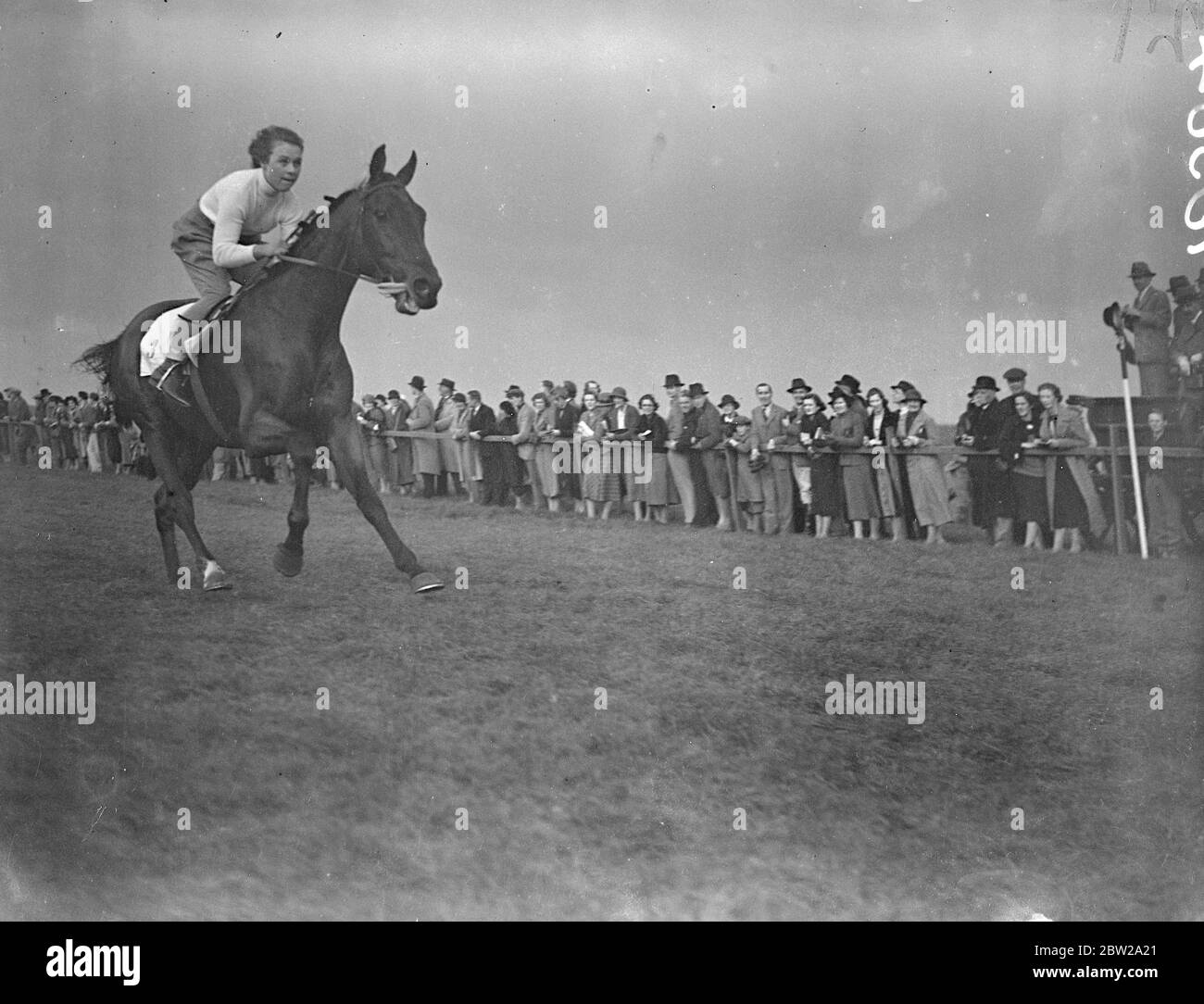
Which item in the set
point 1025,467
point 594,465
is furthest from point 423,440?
point 1025,467

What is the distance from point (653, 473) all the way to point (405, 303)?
4.32 ft

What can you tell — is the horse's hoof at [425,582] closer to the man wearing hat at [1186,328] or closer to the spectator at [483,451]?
the spectator at [483,451]

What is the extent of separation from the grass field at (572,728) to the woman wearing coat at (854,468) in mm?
163

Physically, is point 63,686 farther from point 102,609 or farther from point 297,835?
point 297,835

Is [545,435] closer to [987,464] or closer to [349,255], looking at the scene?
[349,255]

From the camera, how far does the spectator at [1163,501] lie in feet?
19.7

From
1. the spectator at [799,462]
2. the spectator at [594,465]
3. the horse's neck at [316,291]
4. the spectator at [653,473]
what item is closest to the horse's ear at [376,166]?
the horse's neck at [316,291]

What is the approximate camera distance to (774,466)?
6.05 m

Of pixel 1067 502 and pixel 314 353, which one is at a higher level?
pixel 314 353

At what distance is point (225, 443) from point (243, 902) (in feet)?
6.42

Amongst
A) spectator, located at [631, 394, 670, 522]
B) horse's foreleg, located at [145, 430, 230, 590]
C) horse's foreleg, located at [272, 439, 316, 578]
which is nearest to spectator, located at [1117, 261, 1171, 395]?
spectator, located at [631, 394, 670, 522]

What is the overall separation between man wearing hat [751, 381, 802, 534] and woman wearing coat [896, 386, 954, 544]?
52 centimetres
